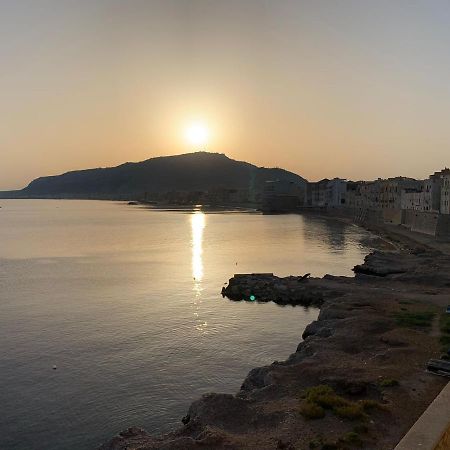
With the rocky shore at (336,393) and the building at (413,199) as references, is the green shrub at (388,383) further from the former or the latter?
the building at (413,199)

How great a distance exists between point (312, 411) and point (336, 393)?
2.65 metres

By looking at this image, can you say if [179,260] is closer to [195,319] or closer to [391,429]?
[195,319]

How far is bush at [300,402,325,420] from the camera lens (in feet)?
56.9

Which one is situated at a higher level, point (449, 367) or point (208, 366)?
point (449, 367)

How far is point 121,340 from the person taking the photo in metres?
33.3

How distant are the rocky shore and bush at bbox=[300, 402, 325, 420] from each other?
0.12ft

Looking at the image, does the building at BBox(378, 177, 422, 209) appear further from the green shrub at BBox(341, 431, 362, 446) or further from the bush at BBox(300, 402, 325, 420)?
the green shrub at BBox(341, 431, 362, 446)

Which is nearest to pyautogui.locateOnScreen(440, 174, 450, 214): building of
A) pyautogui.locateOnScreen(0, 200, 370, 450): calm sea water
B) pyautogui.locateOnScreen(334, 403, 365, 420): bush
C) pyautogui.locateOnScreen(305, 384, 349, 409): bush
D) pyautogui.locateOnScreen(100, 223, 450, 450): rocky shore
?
pyautogui.locateOnScreen(0, 200, 370, 450): calm sea water

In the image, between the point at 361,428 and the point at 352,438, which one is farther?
the point at 361,428

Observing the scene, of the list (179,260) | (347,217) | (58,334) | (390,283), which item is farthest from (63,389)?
(347,217)

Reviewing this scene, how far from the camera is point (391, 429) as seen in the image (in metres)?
16.1

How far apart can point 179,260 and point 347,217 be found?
106 metres

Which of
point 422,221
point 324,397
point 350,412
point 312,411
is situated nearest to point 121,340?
point 324,397

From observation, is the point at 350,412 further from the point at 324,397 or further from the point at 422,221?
the point at 422,221
